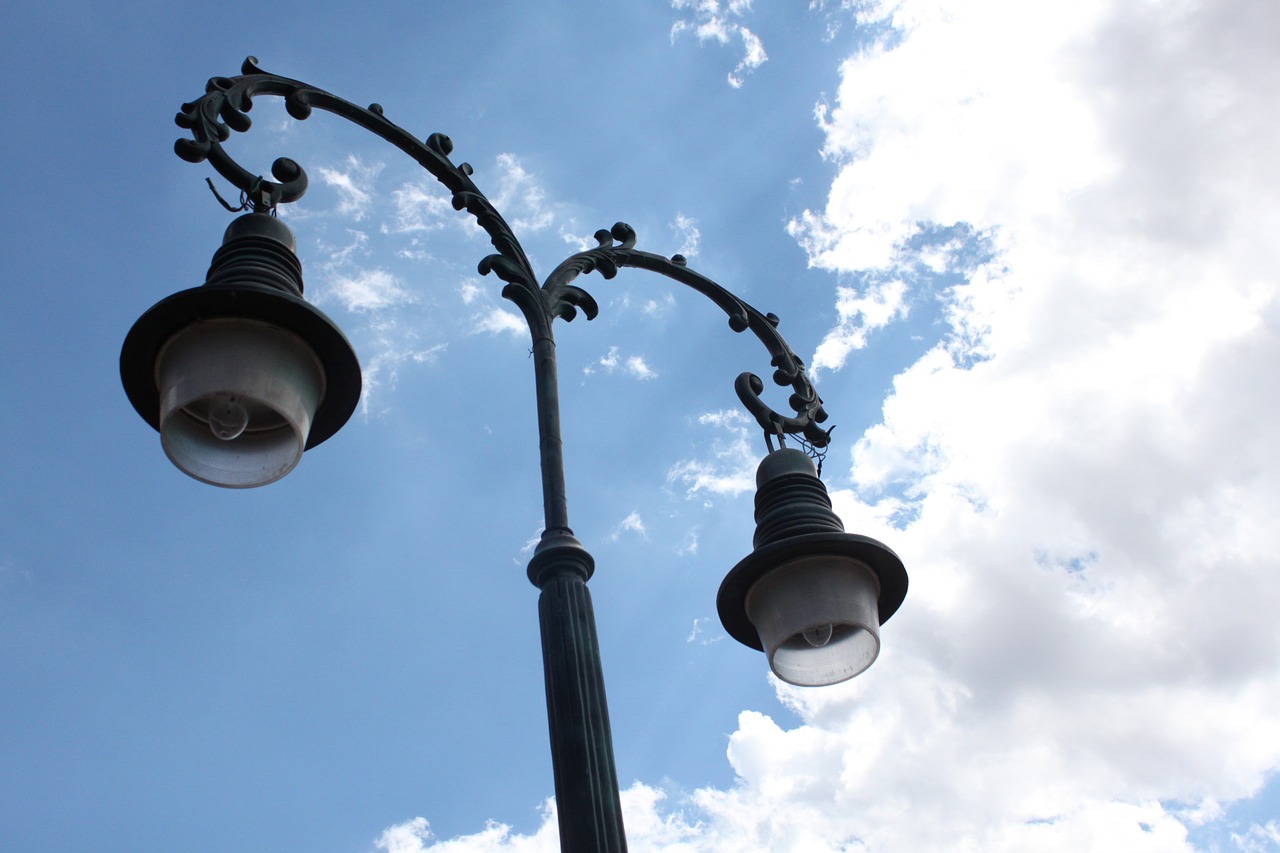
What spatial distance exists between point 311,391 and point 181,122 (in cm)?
159

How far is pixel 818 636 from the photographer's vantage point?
4.77 meters

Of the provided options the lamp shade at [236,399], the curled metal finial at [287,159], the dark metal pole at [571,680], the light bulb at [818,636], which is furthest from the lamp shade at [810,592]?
the lamp shade at [236,399]

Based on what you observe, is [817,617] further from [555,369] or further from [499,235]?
[499,235]

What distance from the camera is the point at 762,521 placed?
4.97 meters

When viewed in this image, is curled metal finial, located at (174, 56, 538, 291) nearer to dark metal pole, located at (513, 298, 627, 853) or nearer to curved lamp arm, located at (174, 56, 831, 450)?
curved lamp arm, located at (174, 56, 831, 450)

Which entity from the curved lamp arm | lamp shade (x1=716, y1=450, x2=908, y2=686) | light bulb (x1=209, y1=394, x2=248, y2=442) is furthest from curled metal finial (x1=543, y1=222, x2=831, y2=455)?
light bulb (x1=209, y1=394, x2=248, y2=442)

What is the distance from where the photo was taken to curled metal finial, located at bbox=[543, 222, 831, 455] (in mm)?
5754

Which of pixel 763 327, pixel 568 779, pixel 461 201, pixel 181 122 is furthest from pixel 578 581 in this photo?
pixel 763 327

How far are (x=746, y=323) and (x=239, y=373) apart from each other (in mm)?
3409

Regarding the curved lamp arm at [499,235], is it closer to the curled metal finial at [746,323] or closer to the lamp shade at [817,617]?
the curled metal finial at [746,323]

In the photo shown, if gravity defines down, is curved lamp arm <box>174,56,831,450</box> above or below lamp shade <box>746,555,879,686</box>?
above

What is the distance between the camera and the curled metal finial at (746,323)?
18.9 feet

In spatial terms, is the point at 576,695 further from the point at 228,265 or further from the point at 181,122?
the point at 181,122

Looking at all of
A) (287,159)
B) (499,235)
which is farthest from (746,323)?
(287,159)
